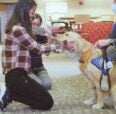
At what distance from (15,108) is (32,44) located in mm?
545

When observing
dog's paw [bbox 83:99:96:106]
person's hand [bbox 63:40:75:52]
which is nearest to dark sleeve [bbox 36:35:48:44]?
person's hand [bbox 63:40:75:52]

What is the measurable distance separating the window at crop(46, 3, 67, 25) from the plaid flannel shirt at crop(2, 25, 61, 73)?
590 centimetres

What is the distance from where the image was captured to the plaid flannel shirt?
8.90 feet

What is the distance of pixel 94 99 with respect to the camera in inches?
114

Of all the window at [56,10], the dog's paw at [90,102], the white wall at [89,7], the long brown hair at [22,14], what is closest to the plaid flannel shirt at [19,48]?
the long brown hair at [22,14]

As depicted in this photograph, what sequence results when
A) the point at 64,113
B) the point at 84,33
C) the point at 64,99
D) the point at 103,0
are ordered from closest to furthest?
1. the point at 64,113
2. the point at 64,99
3. the point at 84,33
4. the point at 103,0

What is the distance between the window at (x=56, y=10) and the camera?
8688 millimetres

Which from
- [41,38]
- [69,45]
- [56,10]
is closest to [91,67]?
[69,45]

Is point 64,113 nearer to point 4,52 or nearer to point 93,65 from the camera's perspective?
point 93,65

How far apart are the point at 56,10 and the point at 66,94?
5655mm

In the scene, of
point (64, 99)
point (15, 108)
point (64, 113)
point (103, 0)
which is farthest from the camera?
point (103, 0)

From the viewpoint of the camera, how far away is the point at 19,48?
275cm

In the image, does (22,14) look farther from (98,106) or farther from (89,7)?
(89,7)

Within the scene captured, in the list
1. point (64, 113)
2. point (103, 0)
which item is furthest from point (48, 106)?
point (103, 0)
